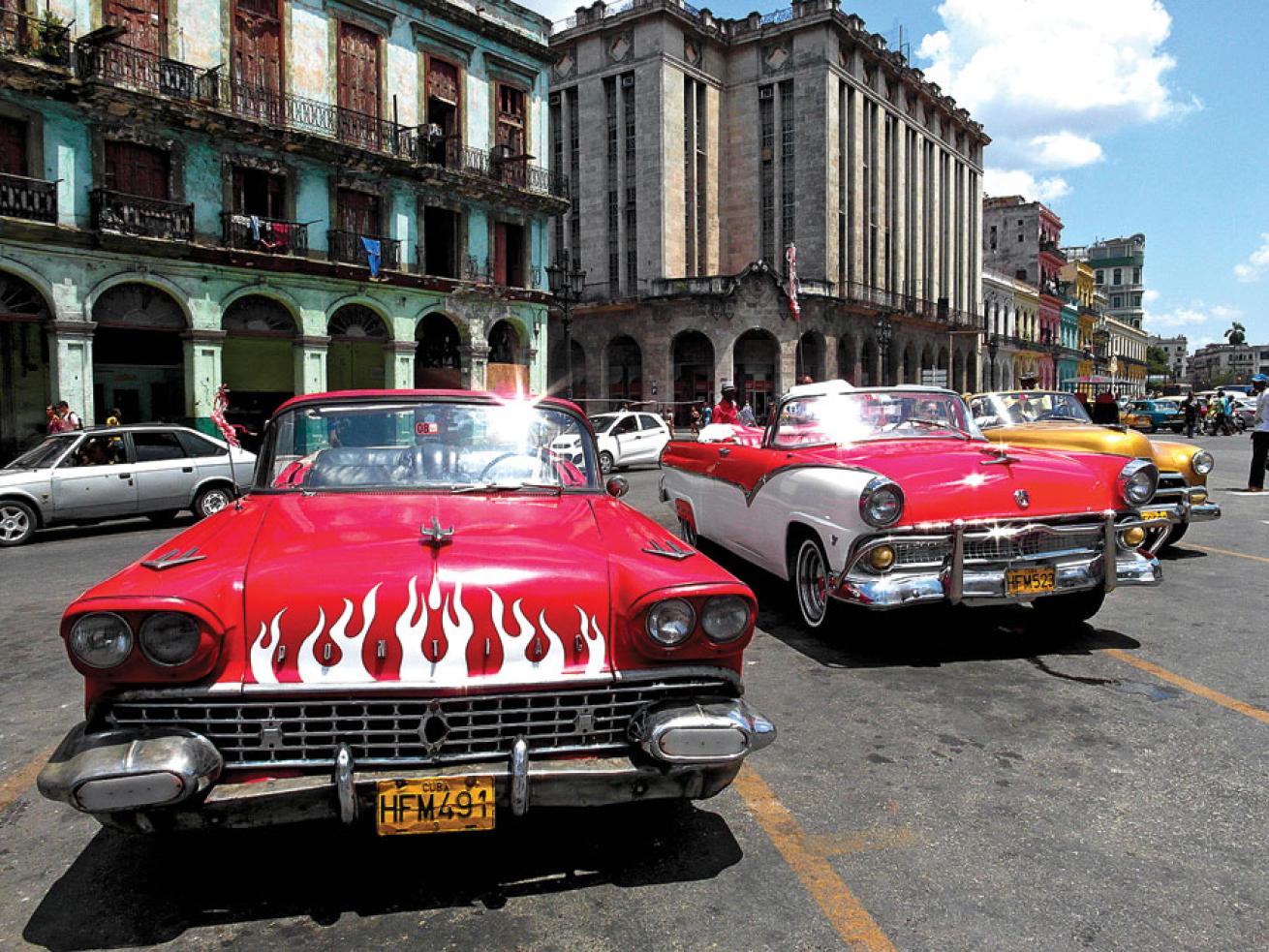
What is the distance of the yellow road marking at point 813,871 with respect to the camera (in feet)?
7.80

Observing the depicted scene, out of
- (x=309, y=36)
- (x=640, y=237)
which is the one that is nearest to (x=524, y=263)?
(x=309, y=36)

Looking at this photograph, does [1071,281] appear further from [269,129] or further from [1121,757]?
[1121,757]

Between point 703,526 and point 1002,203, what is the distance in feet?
261

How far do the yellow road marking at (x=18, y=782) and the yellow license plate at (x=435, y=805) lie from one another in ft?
6.08

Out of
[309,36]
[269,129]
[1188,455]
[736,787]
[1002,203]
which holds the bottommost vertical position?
[736,787]

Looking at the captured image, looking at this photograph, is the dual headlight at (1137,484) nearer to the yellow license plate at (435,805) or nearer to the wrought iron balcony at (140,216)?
the yellow license plate at (435,805)

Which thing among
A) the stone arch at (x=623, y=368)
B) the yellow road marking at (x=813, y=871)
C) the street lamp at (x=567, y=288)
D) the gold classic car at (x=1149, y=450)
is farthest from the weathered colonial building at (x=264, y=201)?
the yellow road marking at (x=813, y=871)

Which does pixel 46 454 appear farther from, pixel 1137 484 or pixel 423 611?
pixel 1137 484

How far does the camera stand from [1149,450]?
7859 millimetres

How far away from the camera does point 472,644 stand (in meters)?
2.42

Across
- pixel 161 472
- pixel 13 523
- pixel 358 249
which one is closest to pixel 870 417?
pixel 161 472

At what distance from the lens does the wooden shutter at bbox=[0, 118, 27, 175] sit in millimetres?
16953

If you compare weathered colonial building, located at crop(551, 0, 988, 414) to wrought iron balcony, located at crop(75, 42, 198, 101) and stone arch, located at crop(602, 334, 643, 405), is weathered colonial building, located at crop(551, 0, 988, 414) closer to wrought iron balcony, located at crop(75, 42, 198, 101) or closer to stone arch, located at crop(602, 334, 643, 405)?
stone arch, located at crop(602, 334, 643, 405)

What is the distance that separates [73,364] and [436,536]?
18.7 meters
